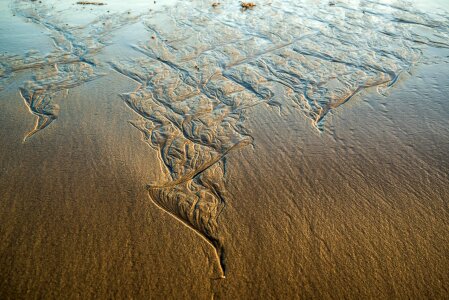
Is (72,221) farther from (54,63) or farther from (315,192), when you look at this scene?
(54,63)

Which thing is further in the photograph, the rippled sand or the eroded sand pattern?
the eroded sand pattern

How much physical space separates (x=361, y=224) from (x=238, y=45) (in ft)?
13.5

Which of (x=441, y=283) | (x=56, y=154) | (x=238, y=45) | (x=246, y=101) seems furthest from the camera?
(x=238, y=45)

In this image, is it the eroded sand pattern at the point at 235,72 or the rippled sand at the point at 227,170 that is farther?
the eroded sand pattern at the point at 235,72

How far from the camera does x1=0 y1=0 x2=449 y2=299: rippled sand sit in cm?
170

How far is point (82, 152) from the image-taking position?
8.60ft

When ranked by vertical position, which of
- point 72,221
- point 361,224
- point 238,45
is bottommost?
point 72,221

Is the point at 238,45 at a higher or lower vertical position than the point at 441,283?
higher

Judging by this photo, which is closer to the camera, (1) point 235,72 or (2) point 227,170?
(2) point 227,170

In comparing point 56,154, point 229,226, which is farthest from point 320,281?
Result: point 56,154

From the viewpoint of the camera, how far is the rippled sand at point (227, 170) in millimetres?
1699

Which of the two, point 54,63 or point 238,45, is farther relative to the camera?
point 238,45

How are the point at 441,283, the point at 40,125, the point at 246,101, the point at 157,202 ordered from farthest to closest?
1. the point at 246,101
2. the point at 40,125
3. the point at 157,202
4. the point at 441,283

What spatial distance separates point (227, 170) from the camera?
2.45 meters
